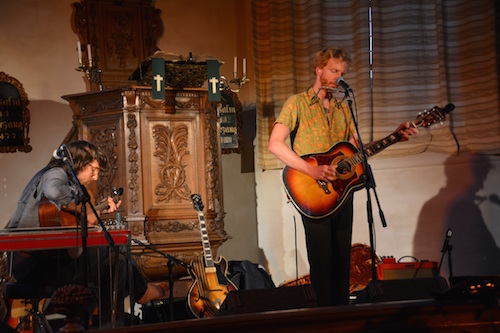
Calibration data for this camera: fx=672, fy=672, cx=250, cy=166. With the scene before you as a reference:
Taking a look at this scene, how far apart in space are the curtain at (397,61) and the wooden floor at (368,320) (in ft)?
13.7

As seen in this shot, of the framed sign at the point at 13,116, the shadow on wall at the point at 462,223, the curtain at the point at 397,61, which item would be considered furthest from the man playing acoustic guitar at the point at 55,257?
the shadow on wall at the point at 462,223

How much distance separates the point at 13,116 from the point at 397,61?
4039mm

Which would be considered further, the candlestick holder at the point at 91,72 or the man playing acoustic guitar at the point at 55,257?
the candlestick holder at the point at 91,72

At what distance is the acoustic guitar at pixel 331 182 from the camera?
4.36 meters

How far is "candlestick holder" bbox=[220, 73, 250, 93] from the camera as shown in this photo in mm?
7105

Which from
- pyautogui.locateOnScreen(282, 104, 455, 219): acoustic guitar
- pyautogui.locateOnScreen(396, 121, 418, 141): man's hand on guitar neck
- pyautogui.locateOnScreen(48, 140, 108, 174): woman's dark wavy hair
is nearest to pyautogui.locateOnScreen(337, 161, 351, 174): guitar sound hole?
pyautogui.locateOnScreen(282, 104, 455, 219): acoustic guitar

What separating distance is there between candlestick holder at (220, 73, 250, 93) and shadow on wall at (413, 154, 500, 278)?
2252mm

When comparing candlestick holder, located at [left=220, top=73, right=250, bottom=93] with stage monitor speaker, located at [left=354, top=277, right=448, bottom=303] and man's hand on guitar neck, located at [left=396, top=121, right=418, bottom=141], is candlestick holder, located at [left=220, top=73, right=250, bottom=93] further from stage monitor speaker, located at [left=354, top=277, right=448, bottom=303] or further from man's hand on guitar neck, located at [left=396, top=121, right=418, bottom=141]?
stage monitor speaker, located at [left=354, top=277, right=448, bottom=303]

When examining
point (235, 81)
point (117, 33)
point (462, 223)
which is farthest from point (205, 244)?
point (117, 33)

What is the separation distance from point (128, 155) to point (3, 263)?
1462 mm

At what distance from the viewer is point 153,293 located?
5609 mm

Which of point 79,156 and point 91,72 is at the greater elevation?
point 91,72

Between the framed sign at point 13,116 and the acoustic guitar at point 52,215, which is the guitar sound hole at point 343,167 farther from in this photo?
the framed sign at point 13,116

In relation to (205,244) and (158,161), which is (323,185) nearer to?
(205,244)
